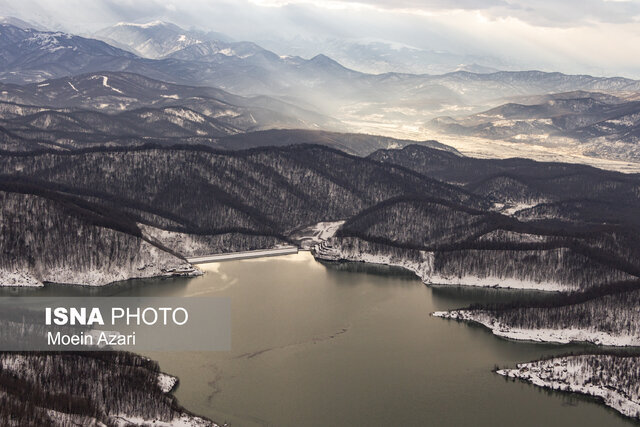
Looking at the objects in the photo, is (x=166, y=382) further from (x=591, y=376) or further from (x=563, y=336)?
(x=563, y=336)

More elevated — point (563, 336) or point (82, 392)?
point (563, 336)

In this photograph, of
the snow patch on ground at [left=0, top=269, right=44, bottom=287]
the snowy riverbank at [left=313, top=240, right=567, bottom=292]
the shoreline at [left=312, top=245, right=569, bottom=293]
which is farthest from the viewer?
the snowy riverbank at [left=313, top=240, right=567, bottom=292]

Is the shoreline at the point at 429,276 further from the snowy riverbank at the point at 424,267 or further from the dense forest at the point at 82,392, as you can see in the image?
the dense forest at the point at 82,392

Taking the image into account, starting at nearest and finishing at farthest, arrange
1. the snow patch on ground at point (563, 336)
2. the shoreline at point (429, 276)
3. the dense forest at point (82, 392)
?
1. the dense forest at point (82, 392)
2. the snow patch on ground at point (563, 336)
3. the shoreline at point (429, 276)

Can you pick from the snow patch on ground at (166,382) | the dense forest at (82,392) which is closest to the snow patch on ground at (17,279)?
the dense forest at (82,392)

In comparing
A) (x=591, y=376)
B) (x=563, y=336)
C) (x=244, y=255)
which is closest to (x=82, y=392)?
(x=591, y=376)

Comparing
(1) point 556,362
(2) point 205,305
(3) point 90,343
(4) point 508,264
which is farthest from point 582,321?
(3) point 90,343

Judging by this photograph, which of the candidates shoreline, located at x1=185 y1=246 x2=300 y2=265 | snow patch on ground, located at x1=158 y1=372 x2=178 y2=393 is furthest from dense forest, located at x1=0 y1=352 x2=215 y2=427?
shoreline, located at x1=185 y1=246 x2=300 y2=265

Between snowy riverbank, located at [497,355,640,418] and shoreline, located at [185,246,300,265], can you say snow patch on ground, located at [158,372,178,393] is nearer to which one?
snowy riverbank, located at [497,355,640,418]
